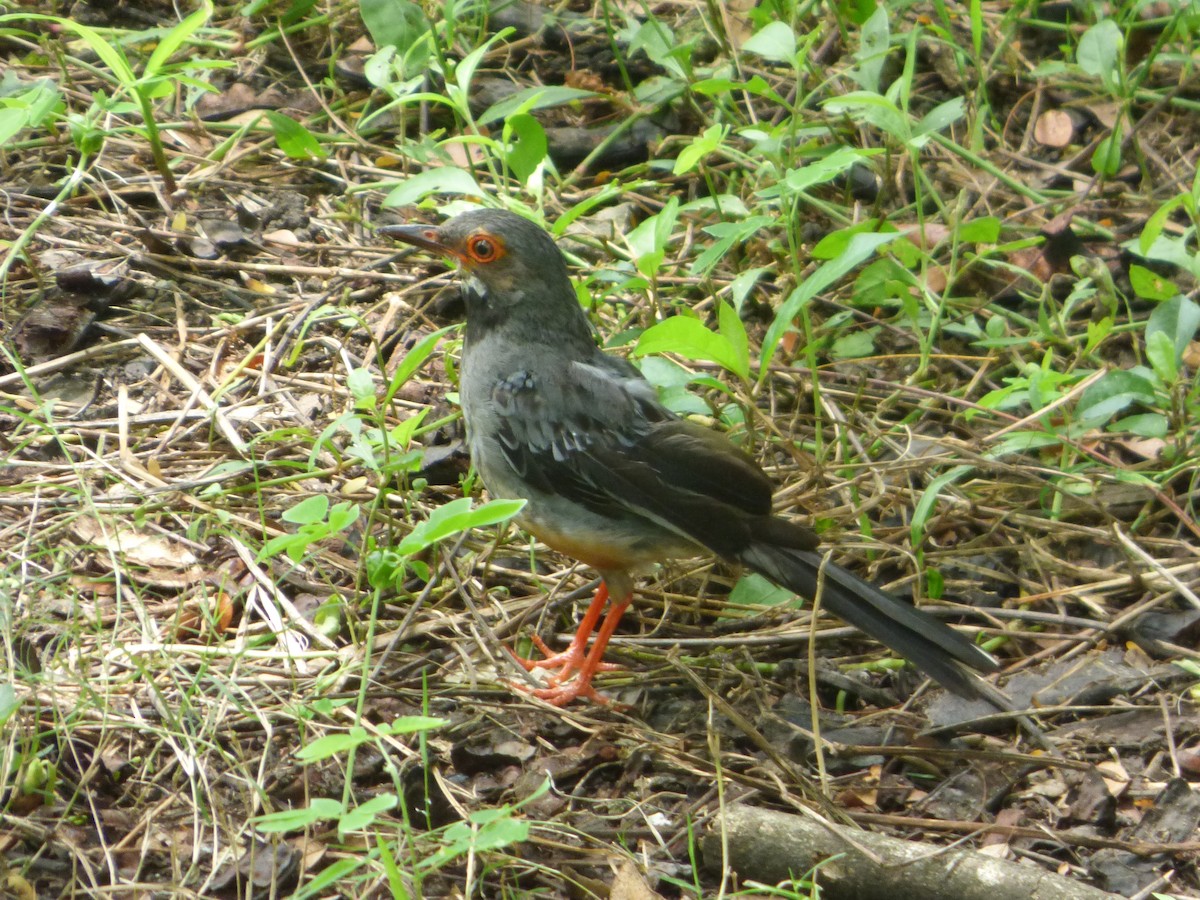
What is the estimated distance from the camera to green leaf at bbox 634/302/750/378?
4316 millimetres

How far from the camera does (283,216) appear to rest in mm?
6484

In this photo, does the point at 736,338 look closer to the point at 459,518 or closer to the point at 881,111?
the point at 881,111

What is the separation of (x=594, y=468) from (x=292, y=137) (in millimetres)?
2641

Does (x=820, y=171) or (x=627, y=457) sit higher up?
(x=820, y=171)

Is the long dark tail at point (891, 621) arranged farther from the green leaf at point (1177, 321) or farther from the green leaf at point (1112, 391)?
the green leaf at point (1177, 321)

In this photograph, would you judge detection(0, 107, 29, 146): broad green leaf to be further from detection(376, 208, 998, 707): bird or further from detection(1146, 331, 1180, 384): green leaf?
detection(1146, 331, 1180, 384): green leaf

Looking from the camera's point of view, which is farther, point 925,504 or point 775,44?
point 775,44

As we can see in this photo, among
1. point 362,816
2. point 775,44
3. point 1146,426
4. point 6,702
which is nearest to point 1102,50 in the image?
point 775,44

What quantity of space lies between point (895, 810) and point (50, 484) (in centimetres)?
309

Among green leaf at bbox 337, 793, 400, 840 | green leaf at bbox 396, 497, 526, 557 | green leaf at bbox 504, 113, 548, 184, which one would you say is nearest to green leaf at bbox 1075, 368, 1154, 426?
green leaf at bbox 504, 113, 548, 184

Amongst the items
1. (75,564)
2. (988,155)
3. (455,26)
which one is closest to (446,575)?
(75,564)

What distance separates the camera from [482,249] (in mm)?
4793

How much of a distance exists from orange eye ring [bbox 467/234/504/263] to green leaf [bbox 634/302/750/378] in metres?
0.71

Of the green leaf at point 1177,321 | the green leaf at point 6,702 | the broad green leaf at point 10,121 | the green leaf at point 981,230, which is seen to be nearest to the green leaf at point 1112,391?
the green leaf at point 1177,321
